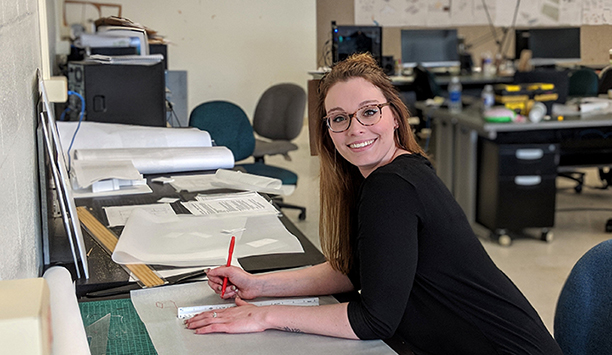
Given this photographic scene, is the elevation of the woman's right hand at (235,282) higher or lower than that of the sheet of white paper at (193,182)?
lower

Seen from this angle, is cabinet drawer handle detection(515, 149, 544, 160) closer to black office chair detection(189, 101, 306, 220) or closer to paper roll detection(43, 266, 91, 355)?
black office chair detection(189, 101, 306, 220)

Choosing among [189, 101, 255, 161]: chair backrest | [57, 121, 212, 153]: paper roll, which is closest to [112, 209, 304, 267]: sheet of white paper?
[57, 121, 212, 153]: paper roll

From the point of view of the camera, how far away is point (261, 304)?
1.09 m

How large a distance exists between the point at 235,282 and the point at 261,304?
0.21 feet

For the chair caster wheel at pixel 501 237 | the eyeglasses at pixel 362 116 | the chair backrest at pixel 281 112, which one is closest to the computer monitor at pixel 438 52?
the chair backrest at pixel 281 112

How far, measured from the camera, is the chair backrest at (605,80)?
288 cm

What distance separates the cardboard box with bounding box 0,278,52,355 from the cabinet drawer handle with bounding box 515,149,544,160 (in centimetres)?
330

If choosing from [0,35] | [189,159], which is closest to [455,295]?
[0,35]

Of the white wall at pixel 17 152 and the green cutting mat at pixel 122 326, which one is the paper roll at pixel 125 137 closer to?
the white wall at pixel 17 152

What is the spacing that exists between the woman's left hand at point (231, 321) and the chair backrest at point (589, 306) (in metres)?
0.60

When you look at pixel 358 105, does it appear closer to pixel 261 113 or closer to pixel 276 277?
pixel 276 277

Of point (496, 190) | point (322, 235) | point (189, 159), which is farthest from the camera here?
point (496, 190)

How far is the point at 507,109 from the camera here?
11.4 ft

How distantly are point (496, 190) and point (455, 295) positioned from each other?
8.31 feet
